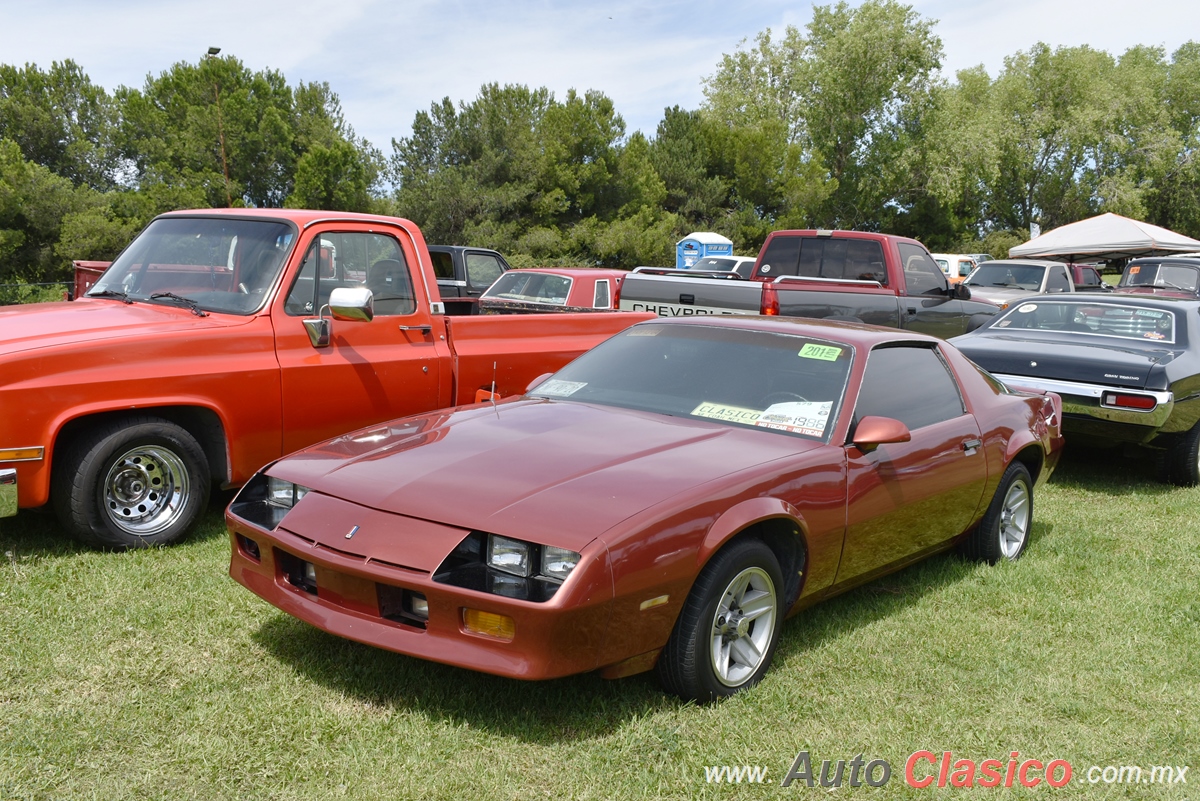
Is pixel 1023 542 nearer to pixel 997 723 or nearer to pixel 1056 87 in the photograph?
pixel 997 723

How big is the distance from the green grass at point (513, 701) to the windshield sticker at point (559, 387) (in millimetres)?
1494

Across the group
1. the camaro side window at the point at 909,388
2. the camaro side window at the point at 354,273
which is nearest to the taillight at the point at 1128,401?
the camaro side window at the point at 909,388

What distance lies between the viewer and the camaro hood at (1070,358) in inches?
296

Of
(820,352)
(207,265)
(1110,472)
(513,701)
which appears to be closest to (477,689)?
(513,701)

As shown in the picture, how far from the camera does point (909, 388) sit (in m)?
4.96

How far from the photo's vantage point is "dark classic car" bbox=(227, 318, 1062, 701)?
327cm

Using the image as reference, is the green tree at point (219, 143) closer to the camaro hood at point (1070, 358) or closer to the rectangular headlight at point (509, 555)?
the camaro hood at point (1070, 358)

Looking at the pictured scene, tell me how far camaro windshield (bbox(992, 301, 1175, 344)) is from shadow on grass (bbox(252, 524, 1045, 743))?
5.48 meters

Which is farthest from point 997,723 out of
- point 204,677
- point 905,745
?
point 204,677

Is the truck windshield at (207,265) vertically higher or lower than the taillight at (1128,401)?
higher

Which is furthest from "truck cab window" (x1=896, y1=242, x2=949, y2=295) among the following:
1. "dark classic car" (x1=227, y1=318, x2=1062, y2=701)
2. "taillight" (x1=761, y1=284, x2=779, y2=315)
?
"dark classic car" (x1=227, y1=318, x2=1062, y2=701)

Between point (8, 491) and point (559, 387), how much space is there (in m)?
2.60

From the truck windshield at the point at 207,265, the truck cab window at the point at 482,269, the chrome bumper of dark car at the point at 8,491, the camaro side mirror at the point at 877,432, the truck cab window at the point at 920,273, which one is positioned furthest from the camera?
the truck cab window at the point at 482,269

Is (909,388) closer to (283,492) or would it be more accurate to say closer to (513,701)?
(513,701)
